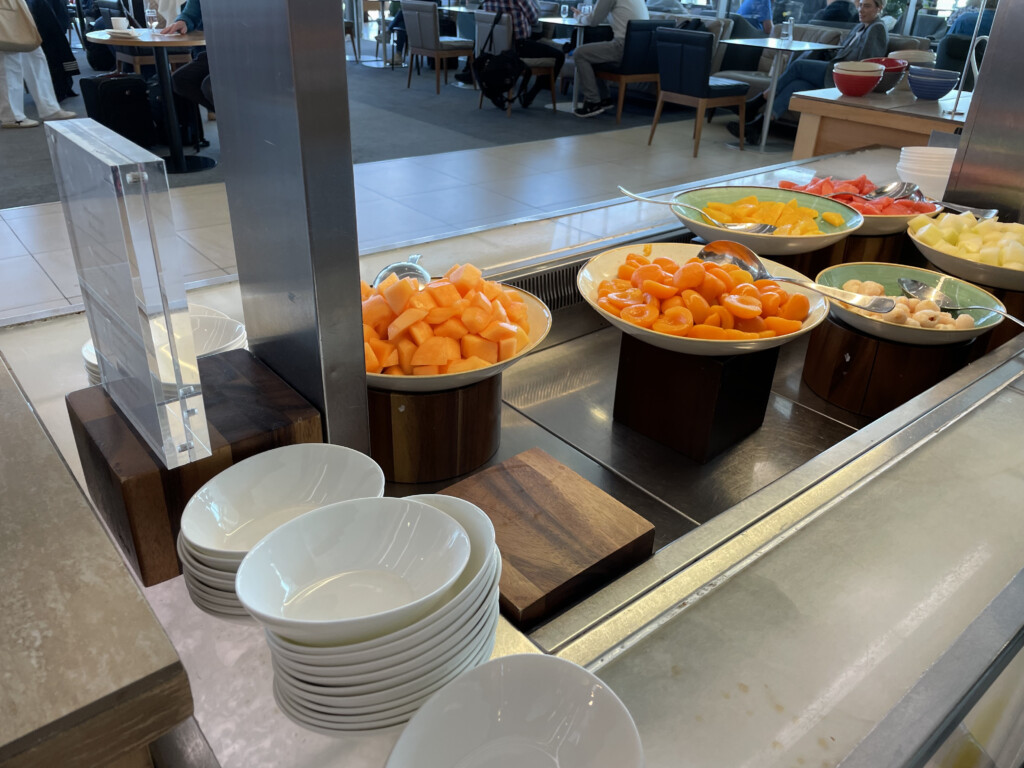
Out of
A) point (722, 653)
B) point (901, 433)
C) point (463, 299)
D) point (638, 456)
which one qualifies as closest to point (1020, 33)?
point (901, 433)

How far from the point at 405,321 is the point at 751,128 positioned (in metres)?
5.75

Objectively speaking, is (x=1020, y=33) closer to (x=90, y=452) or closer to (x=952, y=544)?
(x=952, y=544)

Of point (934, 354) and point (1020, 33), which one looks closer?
point (934, 354)

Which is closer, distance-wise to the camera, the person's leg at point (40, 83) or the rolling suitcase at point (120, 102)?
the rolling suitcase at point (120, 102)

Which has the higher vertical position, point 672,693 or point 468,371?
point 468,371

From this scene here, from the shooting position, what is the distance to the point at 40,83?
4.90m

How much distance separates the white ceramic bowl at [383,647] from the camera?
0.52 m

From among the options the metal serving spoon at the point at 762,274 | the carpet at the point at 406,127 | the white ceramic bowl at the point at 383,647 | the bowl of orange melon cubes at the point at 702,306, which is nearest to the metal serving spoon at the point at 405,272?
the bowl of orange melon cubes at the point at 702,306

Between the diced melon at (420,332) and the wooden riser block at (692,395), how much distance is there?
0.34 m

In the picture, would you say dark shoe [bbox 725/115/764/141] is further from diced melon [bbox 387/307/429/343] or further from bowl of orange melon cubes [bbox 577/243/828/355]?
diced melon [bbox 387/307/429/343]

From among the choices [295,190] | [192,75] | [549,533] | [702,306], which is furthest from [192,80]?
[549,533]

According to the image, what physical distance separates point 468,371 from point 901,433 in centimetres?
53

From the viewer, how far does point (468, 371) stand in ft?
2.88

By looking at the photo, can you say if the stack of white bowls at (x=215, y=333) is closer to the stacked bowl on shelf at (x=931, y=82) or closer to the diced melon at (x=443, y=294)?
the diced melon at (x=443, y=294)
